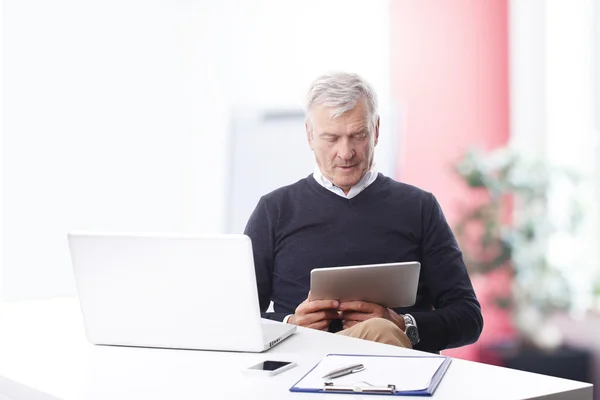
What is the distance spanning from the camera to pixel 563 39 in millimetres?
4297

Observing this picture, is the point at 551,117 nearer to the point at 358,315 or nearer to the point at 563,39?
the point at 563,39

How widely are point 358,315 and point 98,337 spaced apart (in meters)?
0.72

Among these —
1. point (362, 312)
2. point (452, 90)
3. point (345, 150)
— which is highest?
point (452, 90)

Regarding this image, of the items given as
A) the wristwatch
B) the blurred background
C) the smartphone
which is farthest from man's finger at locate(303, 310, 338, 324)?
the blurred background

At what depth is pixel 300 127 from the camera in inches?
165

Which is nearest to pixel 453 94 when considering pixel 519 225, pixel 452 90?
pixel 452 90

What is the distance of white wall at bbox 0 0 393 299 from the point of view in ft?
12.9

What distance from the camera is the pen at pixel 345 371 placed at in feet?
4.35

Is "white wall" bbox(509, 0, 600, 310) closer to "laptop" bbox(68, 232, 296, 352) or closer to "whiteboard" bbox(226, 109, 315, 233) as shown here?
"whiteboard" bbox(226, 109, 315, 233)

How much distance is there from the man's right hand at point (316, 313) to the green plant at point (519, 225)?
2347 mm

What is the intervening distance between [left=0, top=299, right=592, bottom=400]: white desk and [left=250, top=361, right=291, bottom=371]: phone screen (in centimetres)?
2

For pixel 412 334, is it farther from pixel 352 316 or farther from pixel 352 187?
pixel 352 187

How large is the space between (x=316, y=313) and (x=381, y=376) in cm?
77

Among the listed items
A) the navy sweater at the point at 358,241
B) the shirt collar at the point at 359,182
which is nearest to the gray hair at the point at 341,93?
the shirt collar at the point at 359,182
